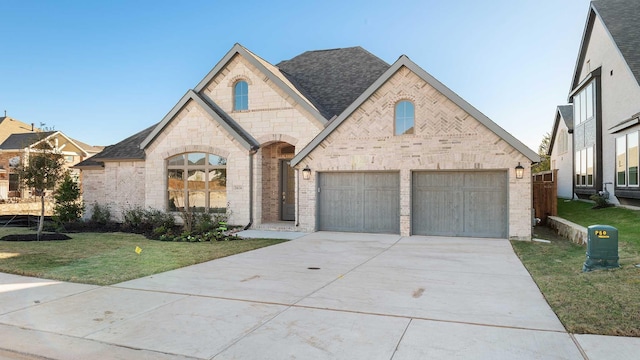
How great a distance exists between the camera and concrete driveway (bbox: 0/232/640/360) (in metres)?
4.51

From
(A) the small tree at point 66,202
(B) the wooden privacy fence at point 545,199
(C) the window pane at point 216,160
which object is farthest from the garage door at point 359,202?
(A) the small tree at point 66,202

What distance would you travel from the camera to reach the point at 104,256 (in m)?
10.5

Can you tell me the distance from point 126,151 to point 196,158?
419 centimetres

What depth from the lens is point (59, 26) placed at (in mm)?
17375

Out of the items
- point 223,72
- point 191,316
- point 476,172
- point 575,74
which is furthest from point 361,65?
point 191,316

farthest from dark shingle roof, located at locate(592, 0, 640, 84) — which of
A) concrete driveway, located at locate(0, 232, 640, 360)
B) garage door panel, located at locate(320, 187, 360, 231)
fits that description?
concrete driveway, located at locate(0, 232, 640, 360)

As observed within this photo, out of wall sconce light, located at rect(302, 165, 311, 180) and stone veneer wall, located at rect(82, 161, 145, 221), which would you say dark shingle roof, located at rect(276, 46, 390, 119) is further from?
stone veneer wall, located at rect(82, 161, 145, 221)

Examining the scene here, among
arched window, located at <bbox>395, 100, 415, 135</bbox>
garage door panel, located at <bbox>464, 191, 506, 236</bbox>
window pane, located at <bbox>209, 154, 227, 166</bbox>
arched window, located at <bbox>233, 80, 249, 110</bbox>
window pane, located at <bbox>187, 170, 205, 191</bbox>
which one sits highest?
arched window, located at <bbox>233, 80, 249, 110</bbox>

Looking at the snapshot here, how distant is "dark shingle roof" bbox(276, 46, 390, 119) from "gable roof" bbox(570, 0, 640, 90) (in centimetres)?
997

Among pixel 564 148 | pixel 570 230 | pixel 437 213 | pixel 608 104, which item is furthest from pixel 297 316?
pixel 564 148

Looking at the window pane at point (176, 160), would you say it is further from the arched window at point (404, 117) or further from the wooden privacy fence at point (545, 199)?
the wooden privacy fence at point (545, 199)

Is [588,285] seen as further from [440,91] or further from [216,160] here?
[216,160]

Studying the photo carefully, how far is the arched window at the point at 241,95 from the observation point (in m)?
18.0

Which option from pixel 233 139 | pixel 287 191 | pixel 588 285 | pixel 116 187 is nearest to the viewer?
pixel 588 285
